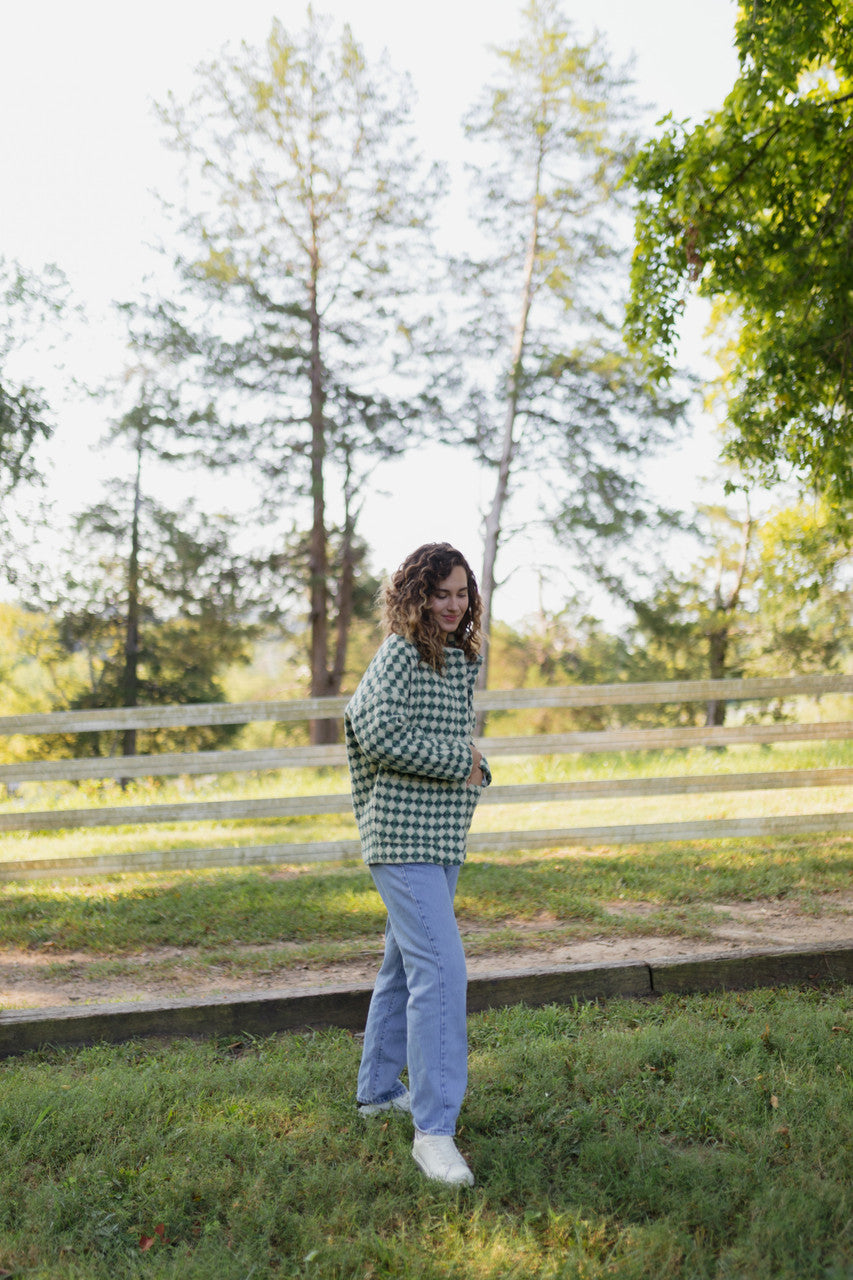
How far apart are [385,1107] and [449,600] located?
168 centimetres

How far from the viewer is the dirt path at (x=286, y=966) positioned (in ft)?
14.5

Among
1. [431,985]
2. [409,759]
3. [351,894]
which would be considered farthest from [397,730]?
[351,894]

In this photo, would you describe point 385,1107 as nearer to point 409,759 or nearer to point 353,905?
point 409,759

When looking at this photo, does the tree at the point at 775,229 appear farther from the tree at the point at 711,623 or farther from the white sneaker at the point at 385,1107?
the tree at the point at 711,623

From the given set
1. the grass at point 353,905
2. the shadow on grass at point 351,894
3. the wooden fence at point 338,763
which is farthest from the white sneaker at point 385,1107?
the wooden fence at point 338,763

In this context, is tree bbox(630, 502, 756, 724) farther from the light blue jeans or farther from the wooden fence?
the light blue jeans

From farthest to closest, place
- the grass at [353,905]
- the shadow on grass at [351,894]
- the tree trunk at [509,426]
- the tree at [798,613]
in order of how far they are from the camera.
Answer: the tree at [798,613] < the tree trunk at [509,426] < the shadow on grass at [351,894] < the grass at [353,905]

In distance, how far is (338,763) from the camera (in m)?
6.54

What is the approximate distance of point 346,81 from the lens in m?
17.0

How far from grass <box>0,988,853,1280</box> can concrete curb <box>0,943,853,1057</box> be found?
92 millimetres

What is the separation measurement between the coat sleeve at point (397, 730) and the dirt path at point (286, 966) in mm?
1621

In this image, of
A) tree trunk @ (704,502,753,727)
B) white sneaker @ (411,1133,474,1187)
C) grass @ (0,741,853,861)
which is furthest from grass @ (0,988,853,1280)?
tree trunk @ (704,502,753,727)

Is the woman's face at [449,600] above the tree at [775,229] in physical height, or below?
below

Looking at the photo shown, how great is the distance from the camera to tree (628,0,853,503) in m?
5.89
